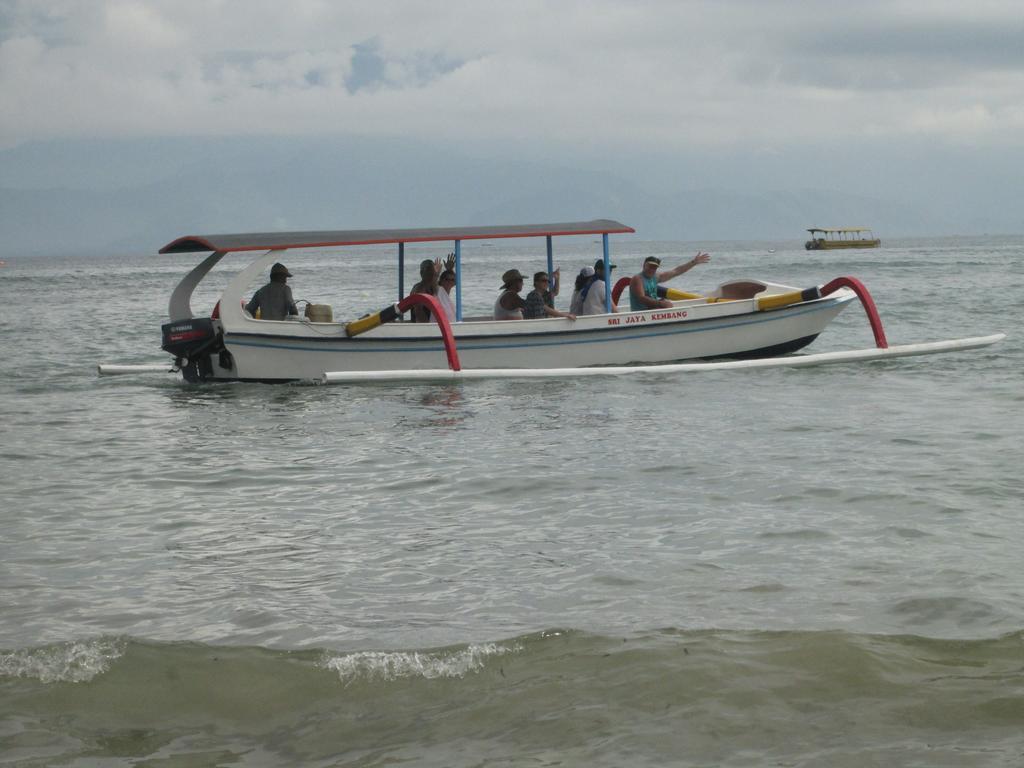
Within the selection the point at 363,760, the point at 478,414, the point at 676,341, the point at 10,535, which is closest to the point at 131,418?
the point at 478,414

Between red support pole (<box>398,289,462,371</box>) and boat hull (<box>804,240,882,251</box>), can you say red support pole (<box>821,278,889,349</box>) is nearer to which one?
red support pole (<box>398,289,462,371</box>)

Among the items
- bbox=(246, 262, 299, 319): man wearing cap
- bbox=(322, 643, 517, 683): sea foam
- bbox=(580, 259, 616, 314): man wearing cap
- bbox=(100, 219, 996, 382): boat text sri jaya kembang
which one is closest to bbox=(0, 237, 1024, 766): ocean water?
bbox=(322, 643, 517, 683): sea foam

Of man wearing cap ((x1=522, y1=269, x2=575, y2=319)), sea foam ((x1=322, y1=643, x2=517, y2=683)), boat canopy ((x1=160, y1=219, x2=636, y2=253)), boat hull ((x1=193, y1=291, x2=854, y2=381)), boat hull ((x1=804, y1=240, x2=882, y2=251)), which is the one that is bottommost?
sea foam ((x1=322, y1=643, x2=517, y2=683))

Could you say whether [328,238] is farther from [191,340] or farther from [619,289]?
[619,289]

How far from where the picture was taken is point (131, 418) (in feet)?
42.4

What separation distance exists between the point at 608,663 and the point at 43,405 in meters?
10.8

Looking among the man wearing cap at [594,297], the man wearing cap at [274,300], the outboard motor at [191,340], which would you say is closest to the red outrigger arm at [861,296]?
the man wearing cap at [594,297]

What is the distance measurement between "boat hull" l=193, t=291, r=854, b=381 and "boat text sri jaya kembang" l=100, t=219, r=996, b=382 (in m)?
0.01

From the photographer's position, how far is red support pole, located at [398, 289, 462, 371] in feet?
46.9

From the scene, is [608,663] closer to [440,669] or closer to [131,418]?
[440,669]

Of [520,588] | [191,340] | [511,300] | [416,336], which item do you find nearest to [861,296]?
[511,300]

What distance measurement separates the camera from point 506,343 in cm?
1505

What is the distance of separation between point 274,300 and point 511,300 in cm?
304

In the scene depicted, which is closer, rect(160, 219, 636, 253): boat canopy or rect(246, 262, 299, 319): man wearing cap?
rect(160, 219, 636, 253): boat canopy
